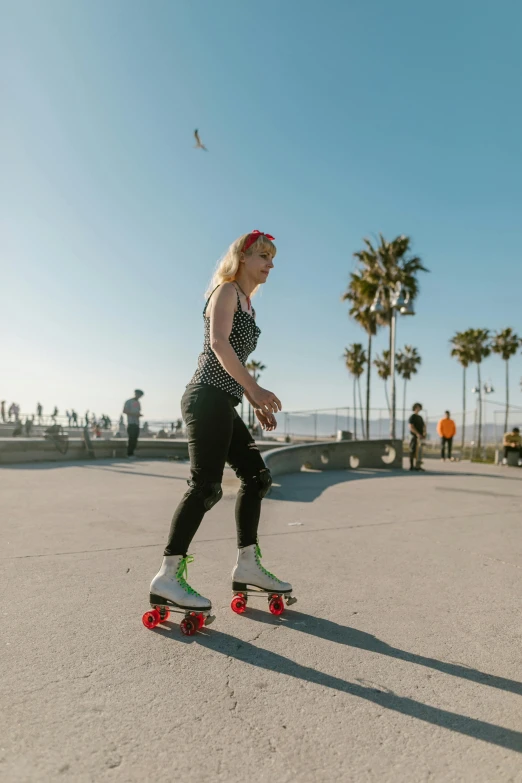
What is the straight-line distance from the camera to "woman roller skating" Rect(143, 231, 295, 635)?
2.57 metres

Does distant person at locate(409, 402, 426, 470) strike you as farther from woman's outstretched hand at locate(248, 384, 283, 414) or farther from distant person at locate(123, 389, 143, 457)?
woman's outstretched hand at locate(248, 384, 283, 414)

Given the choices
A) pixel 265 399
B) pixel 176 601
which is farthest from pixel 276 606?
pixel 265 399

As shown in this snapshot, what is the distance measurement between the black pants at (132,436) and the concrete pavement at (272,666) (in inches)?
367

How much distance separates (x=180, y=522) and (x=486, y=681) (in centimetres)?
142

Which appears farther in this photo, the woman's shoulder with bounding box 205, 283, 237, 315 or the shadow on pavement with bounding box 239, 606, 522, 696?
the woman's shoulder with bounding box 205, 283, 237, 315

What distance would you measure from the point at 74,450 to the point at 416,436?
846cm

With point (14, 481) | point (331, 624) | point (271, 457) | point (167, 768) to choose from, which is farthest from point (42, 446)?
point (167, 768)

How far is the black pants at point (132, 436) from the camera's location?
13.9 meters

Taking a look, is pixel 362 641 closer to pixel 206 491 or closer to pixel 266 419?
pixel 206 491

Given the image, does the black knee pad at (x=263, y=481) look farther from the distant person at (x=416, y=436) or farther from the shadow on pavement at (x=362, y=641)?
the distant person at (x=416, y=436)

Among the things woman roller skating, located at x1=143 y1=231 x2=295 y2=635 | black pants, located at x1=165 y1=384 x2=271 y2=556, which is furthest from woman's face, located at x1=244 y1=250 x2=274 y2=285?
black pants, located at x1=165 y1=384 x2=271 y2=556

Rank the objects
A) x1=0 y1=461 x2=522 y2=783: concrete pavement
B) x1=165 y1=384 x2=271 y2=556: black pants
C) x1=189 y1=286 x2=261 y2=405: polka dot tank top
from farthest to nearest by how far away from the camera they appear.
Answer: x1=189 y1=286 x2=261 y2=405: polka dot tank top < x1=165 y1=384 x2=271 y2=556: black pants < x1=0 y1=461 x2=522 y2=783: concrete pavement

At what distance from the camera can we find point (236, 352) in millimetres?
2855

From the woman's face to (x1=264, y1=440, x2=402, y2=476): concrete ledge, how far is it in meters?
7.31
